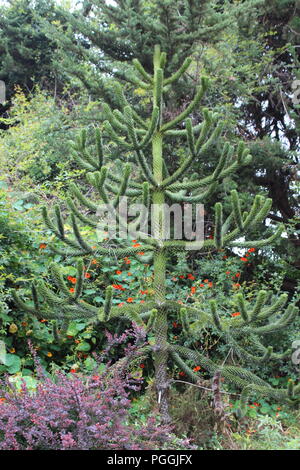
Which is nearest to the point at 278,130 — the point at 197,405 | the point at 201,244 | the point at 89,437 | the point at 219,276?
the point at 219,276

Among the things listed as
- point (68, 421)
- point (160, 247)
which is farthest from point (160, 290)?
point (68, 421)

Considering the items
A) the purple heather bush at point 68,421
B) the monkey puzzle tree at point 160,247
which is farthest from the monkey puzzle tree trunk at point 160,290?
the purple heather bush at point 68,421

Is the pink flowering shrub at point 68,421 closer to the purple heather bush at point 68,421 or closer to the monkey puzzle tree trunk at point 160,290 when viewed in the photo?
the purple heather bush at point 68,421

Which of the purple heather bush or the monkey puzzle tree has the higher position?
the monkey puzzle tree

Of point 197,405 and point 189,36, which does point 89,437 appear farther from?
point 189,36

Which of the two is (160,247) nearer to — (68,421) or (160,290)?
(160,290)

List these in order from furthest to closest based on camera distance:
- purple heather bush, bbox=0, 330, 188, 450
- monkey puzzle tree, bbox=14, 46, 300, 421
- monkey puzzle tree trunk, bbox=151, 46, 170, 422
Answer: monkey puzzle tree trunk, bbox=151, 46, 170, 422, monkey puzzle tree, bbox=14, 46, 300, 421, purple heather bush, bbox=0, 330, 188, 450

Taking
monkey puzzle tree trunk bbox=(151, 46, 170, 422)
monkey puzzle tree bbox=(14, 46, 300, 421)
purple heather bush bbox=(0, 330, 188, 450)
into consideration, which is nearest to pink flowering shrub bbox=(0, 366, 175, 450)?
purple heather bush bbox=(0, 330, 188, 450)

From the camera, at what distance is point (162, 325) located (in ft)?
13.8

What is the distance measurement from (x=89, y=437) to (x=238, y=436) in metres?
1.45

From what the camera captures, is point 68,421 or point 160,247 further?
point 160,247

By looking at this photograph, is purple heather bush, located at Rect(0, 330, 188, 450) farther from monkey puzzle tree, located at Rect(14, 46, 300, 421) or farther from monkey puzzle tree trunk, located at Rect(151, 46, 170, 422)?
A: monkey puzzle tree trunk, located at Rect(151, 46, 170, 422)

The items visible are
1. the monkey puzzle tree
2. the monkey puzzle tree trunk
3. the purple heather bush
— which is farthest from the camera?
the monkey puzzle tree trunk

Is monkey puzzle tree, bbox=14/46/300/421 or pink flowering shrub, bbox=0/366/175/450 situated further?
monkey puzzle tree, bbox=14/46/300/421
